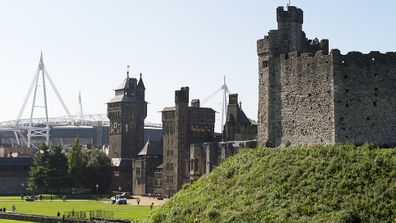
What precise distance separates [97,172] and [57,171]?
7.66 metres

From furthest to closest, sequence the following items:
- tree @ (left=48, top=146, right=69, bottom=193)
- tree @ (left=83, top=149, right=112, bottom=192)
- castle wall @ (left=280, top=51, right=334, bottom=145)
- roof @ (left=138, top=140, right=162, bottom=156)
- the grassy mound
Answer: roof @ (left=138, top=140, right=162, bottom=156), tree @ (left=83, top=149, right=112, bottom=192), tree @ (left=48, top=146, right=69, bottom=193), castle wall @ (left=280, top=51, right=334, bottom=145), the grassy mound

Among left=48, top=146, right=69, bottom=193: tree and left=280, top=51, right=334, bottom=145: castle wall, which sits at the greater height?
left=280, top=51, right=334, bottom=145: castle wall

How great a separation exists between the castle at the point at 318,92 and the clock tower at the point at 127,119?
8828 centimetres

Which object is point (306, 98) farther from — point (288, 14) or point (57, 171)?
point (57, 171)

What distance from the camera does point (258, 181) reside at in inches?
1813

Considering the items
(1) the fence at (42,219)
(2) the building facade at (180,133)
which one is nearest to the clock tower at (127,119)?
(2) the building facade at (180,133)

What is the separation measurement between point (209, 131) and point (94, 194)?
21423 millimetres

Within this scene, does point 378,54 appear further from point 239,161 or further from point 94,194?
point 94,194

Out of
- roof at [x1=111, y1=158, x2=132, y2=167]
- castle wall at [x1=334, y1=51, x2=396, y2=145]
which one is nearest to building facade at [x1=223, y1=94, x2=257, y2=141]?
roof at [x1=111, y1=158, x2=132, y2=167]

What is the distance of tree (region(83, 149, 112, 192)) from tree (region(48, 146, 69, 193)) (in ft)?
11.4

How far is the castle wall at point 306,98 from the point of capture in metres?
48.6

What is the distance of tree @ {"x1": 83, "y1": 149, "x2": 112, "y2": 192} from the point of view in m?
123

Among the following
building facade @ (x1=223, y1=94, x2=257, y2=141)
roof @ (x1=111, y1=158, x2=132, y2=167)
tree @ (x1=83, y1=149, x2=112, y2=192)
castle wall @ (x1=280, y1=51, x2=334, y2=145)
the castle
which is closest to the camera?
the castle

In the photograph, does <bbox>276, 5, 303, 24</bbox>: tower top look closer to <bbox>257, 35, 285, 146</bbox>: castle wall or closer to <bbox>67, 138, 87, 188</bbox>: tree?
<bbox>257, 35, 285, 146</bbox>: castle wall
